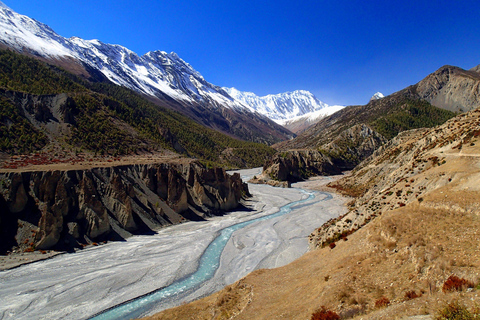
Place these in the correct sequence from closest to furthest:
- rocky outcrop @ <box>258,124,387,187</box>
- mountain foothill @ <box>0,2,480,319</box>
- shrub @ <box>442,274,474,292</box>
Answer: shrub @ <box>442,274,474,292</box>
mountain foothill @ <box>0,2,480,319</box>
rocky outcrop @ <box>258,124,387,187</box>

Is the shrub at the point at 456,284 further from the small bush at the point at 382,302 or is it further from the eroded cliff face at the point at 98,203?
the eroded cliff face at the point at 98,203

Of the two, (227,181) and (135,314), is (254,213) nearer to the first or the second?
(227,181)

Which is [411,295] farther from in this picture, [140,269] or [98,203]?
[98,203]

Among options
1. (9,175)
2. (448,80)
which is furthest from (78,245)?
(448,80)

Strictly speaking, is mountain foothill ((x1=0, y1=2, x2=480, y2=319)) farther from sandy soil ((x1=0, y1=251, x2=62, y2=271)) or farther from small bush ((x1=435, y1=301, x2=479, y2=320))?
sandy soil ((x1=0, y1=251, x2=62, y2=271))

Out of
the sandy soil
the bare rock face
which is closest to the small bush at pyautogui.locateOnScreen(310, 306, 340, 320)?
the sandy soil

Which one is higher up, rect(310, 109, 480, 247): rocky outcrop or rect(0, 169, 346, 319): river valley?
rect(310, 109, 480, 247): rocky outcrop
